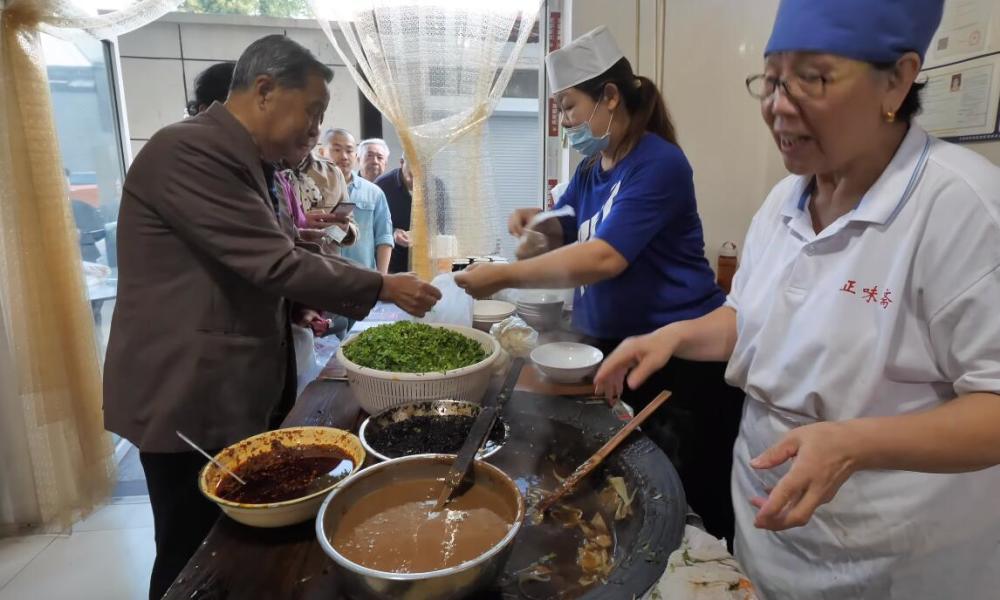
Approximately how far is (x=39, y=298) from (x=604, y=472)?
107 inches

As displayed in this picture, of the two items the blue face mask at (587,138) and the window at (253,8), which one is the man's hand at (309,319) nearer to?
the blue face mask at (587,138)

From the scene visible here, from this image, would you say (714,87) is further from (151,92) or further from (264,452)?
(151,92)

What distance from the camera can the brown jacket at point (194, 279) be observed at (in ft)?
5.10

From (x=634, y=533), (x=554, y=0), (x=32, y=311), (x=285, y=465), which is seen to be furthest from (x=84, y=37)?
(x=634, y=533)

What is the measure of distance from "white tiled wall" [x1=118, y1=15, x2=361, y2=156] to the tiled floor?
254 centimetres

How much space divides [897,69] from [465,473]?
3.23 ft

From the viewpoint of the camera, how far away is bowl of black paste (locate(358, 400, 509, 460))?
1202mm

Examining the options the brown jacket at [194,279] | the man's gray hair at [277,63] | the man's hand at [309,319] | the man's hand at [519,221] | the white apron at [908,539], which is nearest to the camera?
the white apron at [908,539]

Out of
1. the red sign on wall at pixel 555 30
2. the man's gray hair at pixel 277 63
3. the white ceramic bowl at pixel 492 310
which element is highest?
the red sign on wall at pixel 555 30

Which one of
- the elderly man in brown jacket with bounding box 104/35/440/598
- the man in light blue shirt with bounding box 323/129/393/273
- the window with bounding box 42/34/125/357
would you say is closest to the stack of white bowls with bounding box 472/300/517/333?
the elderly man in brown jacket with bounding box 104/35/440/598

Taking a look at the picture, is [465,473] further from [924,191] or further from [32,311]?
[32,311]

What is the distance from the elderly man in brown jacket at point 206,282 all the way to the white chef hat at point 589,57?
833mm

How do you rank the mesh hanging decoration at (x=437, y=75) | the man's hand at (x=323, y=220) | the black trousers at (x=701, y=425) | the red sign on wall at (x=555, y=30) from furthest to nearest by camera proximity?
the red sign on wall at (x=555, y=30), the mesh hanging decoration at (x=437, y=75), the man's hand at (x=323, y=220), the black trousers at (x=701, y=425)

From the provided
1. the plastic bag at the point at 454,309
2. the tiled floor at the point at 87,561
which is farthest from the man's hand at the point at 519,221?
the tiled floor at the point at 87,561
